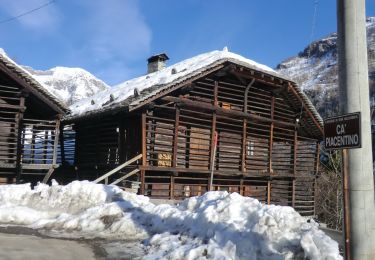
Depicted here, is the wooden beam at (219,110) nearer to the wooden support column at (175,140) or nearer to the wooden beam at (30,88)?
the wooden support column at (175,140)

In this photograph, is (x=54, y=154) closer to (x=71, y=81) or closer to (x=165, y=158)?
(x=165, y=158)

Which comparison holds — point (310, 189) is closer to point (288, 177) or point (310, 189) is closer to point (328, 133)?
point (288, 177)

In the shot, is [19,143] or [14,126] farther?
[14,126]

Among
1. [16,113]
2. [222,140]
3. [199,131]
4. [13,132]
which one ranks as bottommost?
[13,132]

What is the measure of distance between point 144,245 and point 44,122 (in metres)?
11.4

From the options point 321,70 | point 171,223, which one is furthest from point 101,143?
point 321,70

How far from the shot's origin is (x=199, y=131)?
65.0 feet

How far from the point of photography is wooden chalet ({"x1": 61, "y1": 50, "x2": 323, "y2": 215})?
1755 centimetres

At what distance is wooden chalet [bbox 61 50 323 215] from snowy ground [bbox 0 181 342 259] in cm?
403

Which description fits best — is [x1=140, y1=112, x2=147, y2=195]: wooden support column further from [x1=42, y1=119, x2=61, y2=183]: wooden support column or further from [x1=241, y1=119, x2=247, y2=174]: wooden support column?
[x1=241, y1=119, x2=247, y2=174]: wooden support column

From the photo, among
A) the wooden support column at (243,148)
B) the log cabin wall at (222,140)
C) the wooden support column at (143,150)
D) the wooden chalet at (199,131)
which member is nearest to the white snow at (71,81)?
the wooden chalet at (199,131)

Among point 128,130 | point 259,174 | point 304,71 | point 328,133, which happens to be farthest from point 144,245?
point 304,71

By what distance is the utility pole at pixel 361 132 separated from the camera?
18.3 ft

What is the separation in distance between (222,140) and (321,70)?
9155 cm
